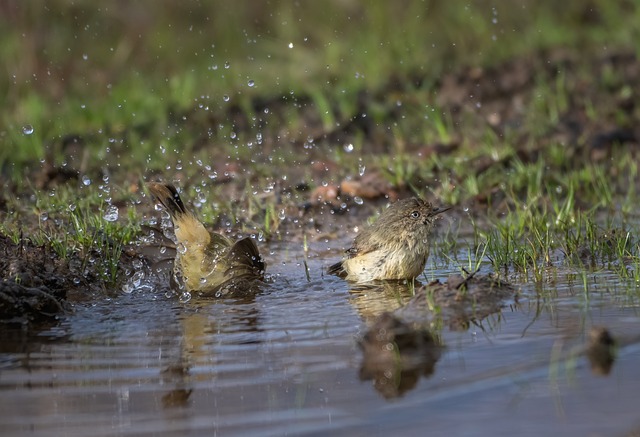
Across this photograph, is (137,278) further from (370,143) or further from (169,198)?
(370,143)

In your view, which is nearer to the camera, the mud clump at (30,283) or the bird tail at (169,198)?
the mud clump at (30,283)

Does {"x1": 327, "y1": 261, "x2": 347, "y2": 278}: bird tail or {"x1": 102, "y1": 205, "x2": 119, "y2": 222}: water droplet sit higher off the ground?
{"x1": 102, "y1": 205, "x2": 119, "y2": 222}: water droplet

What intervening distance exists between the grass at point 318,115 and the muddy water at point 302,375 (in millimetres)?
1259

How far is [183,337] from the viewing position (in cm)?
546

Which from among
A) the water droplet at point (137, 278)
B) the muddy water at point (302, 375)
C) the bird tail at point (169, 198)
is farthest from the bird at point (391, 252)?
the water droplet at point (137, 278)

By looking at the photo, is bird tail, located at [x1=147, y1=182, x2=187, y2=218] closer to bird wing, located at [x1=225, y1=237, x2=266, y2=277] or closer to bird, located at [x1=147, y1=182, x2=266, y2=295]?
bird, located at [x1=147, y1=182, x2=266, y2=295]

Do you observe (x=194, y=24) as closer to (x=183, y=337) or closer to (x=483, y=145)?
(x=483, y=145)

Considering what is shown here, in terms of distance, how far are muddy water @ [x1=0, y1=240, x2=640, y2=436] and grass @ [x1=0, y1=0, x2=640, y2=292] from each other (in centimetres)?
126

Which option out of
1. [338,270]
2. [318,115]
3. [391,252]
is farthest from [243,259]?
[318,115]

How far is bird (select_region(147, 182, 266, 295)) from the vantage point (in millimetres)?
6746

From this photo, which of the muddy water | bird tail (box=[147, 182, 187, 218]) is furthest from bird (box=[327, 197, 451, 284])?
bird tail (box=[147, 182, 187, 218])

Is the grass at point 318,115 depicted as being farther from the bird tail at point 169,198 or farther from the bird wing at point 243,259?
the bird wing at point 243,259

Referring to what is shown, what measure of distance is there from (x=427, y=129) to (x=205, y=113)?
2.22m

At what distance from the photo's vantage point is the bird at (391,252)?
7.00 meters
